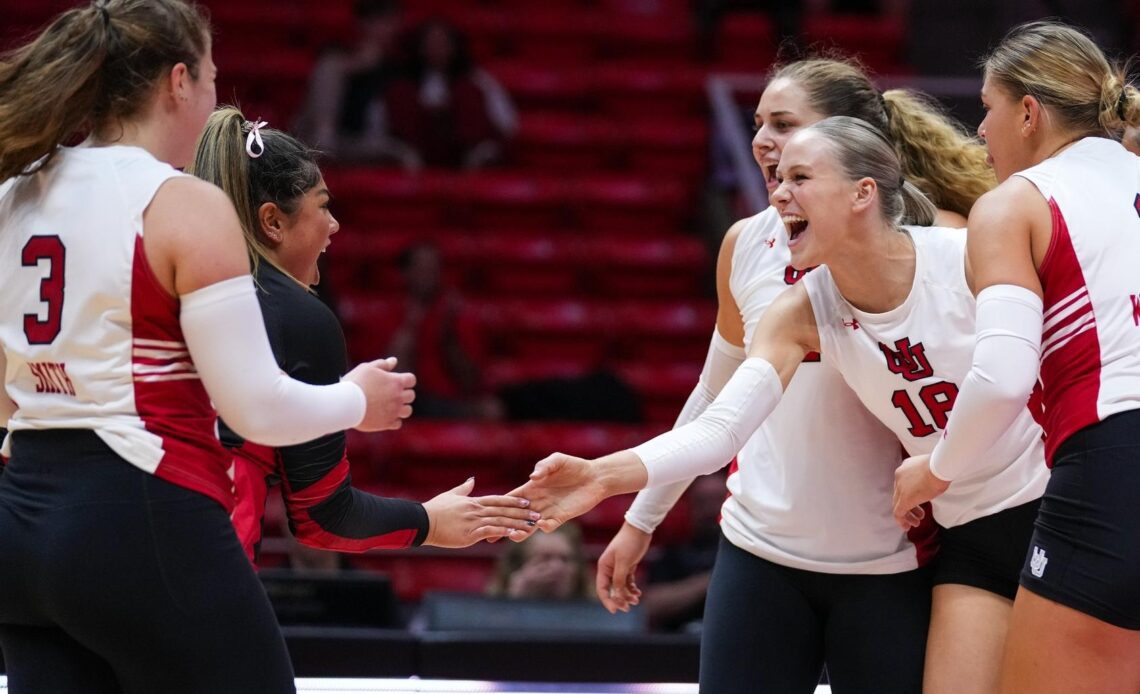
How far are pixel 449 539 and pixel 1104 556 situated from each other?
117cm

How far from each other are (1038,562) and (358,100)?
628cm

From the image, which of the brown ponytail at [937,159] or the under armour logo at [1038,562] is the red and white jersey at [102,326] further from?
the brown ponytail at [937,159]

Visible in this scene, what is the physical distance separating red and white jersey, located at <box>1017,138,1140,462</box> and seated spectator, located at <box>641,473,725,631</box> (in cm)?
261

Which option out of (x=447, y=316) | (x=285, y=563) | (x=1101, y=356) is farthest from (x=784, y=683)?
(x=447, y=316)

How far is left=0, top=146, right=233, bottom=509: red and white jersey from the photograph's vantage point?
2.01m

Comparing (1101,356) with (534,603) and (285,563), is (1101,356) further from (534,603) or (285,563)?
(285,563)

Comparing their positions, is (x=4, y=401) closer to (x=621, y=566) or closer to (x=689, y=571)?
(x=621, y=566)

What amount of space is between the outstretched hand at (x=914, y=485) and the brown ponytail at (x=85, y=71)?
1.41 meters

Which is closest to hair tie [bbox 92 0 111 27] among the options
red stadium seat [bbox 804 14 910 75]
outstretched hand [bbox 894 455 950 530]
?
outstretched hand [bbox 894 455 950 530]

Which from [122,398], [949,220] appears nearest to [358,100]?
[949,220]

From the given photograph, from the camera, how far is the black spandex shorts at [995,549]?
2646mm

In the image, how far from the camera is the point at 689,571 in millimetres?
5352

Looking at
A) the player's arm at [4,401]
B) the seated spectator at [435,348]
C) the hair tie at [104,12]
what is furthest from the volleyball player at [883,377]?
the seated spectator at [435,348]

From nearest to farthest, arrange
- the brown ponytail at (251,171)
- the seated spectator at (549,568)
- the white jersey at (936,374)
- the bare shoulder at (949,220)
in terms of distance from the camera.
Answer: the brown ponytail at (251,171) < the white jersey at (936,374) < the bare shoulder at (949,220) < the seated spectator at (549,568)
